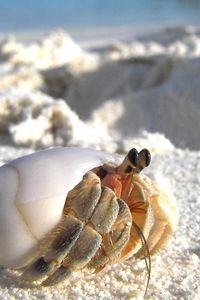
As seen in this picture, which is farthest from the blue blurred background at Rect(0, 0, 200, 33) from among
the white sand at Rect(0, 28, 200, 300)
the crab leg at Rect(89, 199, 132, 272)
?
the crab leg at Rect(89, 199, 132, 272)

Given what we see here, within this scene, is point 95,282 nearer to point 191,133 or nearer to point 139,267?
point 139,267

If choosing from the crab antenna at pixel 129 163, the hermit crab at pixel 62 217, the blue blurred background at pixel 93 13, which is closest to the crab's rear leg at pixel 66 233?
the hermit crab at pixel 62 217

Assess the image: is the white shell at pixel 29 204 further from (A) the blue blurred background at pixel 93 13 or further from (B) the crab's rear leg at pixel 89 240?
(A) the blue blurred background at pixel 93 13

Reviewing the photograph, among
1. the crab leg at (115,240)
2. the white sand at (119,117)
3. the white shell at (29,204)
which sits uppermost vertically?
the white shell at (29,204)

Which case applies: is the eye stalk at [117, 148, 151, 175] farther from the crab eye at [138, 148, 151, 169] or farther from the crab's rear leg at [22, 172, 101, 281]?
the crab's rear leg at [22, 172, 101, 281]

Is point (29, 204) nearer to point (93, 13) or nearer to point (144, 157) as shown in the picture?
point (144, 157)

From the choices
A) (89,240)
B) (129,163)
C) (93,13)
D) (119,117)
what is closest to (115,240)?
(89,240)
